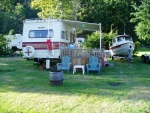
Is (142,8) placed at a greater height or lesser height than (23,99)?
greater

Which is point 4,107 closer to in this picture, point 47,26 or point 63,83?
point 63,83

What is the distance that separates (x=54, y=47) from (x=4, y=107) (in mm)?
6954

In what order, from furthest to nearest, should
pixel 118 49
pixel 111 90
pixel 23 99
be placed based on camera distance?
1. pixel 118 49
2. pixel 111 90
3. pixel 23 99

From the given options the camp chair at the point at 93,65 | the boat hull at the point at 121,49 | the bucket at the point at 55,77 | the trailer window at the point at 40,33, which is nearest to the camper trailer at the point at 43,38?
the trailer window at the point at 40,33

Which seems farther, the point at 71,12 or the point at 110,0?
the point at 110,0

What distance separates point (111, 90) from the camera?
328 inches

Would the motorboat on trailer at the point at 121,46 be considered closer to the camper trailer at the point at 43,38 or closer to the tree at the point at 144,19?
the tree at the point at 144,19

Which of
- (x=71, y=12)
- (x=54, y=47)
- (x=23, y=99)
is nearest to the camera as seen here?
(x=23, y=99)

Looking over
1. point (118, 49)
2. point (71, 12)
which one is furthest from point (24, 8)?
point (118, 49)

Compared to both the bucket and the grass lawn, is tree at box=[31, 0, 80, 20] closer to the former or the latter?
the grass lawn

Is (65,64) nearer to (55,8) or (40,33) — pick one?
(40,33)

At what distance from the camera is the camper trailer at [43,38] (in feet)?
43.0

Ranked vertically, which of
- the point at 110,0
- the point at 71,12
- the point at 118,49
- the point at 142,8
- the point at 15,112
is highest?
the point at 110,0

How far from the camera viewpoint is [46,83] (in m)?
9.39
